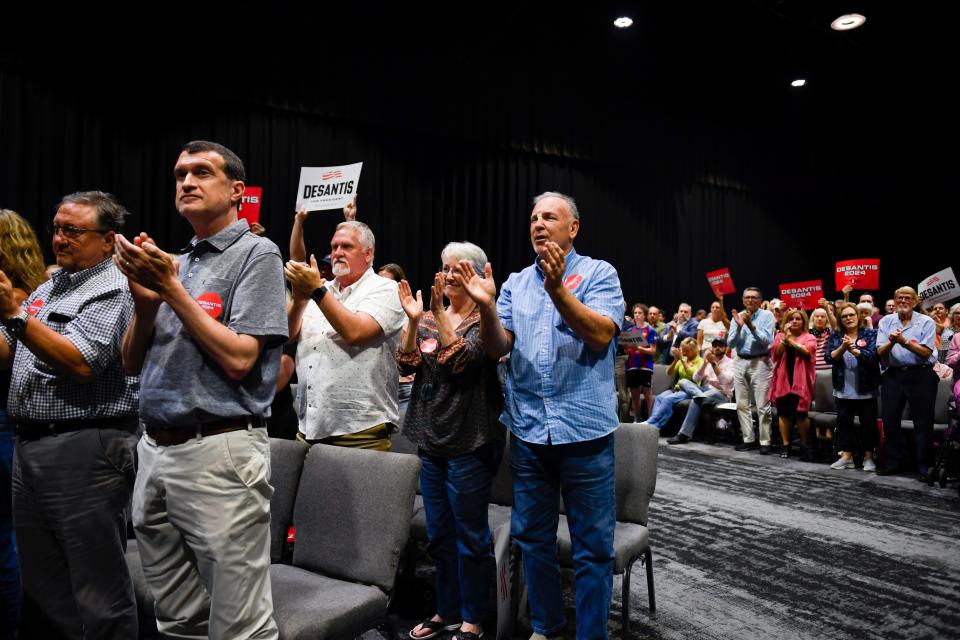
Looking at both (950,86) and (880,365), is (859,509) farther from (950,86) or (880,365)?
(950,86)

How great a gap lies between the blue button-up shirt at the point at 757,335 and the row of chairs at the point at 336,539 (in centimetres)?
518

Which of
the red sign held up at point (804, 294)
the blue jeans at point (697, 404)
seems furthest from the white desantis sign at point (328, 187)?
the red sign held up at point (804, 294)

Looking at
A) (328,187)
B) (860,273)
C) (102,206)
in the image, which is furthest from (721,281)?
(102,206)

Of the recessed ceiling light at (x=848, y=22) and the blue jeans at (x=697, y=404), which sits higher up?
the recessed ceiling light at (x=848, y=22)

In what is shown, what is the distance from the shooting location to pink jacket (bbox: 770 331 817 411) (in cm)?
635

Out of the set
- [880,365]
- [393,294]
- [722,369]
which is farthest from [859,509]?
[393,294]

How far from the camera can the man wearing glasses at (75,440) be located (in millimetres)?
1708

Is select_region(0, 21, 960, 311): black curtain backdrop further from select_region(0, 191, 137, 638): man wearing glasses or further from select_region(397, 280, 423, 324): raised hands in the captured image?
select_region(397, 280, 423, 324): raised hands

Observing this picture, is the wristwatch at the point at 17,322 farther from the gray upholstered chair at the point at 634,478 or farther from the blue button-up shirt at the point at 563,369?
the gray upholstered chair at the point at 634,478

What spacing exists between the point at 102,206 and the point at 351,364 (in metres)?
0.91

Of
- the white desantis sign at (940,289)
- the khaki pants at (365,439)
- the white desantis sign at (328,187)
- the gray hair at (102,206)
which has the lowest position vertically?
the khaki pants at (365,439)

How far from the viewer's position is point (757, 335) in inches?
271

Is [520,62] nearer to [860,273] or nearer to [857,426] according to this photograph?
[860,273]

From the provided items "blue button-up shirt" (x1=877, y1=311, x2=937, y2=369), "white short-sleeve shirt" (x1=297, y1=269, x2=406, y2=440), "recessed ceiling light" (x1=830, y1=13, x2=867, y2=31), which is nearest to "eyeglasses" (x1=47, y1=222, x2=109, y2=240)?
"white short-sleeve shirt" (x1=297, y1=269, x2=406, y2=440)
